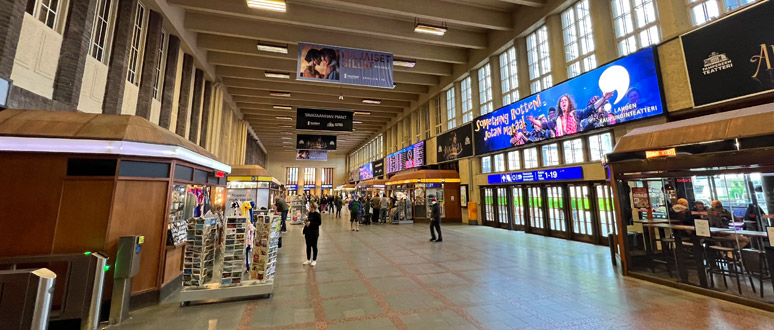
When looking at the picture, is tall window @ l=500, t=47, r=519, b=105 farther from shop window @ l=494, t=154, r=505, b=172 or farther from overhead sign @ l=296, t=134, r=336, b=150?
overhead sign @ l=296, t=134, r=336, b=150

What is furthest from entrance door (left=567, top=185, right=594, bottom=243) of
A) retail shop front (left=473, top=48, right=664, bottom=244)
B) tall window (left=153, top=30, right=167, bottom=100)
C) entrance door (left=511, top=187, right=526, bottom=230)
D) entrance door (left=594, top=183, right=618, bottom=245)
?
tall window (left=153, top=30, right=167, bottom=100)

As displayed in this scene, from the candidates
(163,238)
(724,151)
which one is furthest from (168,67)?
(724,151)

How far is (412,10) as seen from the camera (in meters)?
9.73

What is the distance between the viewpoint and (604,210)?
8.33 metres

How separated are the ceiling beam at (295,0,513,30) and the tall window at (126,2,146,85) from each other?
191 inches

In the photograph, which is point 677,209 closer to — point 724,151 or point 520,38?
point 724,151

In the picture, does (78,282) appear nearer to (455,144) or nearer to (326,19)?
(326,19)

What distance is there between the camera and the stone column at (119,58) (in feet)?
21.6

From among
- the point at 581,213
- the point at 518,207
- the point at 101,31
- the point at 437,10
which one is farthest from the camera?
the point at 518,207

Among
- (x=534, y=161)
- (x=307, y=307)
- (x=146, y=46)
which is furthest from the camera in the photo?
(x=534, y=161)

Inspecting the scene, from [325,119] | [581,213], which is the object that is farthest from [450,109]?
[581,213]

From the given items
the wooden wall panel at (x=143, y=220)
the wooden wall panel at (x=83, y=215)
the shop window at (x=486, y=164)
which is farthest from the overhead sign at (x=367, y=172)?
the wooden wall panel at (x=83, y=215)

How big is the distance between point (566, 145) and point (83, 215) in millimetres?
11915

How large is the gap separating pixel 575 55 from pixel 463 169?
694 cm
